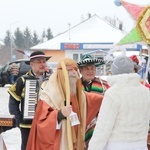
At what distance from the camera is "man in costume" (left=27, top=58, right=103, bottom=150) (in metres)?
3.01

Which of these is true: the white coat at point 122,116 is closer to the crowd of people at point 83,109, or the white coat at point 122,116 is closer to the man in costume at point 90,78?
the crowd of people at point 83,109

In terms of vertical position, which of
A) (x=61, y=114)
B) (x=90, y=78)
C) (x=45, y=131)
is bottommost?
(x=45, y=131)

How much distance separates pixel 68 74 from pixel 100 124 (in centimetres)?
62

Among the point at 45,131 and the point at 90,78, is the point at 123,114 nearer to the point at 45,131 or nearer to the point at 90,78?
the point at 45,131

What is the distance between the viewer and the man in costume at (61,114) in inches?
119

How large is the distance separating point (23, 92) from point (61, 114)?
3.07 feet

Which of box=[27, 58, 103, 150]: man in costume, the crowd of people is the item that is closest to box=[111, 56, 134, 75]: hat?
the crowd of people

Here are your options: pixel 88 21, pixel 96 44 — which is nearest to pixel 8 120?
pixel 96 44

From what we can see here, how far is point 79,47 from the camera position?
32.0 m

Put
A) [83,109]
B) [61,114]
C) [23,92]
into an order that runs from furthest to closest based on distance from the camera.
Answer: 1. [23,92]
2. [83,109]
3. [61,114]

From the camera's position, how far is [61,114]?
3.00 meters

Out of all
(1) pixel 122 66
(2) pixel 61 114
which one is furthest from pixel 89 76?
(1) pixel 122 66

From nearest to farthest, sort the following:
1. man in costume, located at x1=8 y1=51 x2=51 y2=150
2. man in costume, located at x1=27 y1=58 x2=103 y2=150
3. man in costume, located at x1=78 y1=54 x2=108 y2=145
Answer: man in costume, located at x1=27 y1=58 x2=103 y2=150
man in costume, located at x1=8 y1=51 x2=51 y2=150
man in costume, located at x1=78 y1=54 x2=108 y2=145

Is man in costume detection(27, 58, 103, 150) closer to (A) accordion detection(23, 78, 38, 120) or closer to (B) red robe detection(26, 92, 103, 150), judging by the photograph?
A: (B) red robe detection(26, 92, 103, 150)
